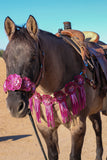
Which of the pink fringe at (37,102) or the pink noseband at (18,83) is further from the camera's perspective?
the pink fringe at (37,102)

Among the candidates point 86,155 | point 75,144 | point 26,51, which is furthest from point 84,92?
point 86,155

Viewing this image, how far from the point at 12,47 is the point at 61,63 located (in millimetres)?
733

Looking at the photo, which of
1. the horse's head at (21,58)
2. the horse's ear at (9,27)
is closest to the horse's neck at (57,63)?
the horse's head at (21,58)

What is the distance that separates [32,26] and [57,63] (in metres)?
0.56

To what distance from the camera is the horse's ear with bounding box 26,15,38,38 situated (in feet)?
6.28

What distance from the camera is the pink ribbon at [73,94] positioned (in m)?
2.42

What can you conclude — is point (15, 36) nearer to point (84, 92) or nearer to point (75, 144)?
point (84, 92)

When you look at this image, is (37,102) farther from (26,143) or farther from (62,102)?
(26,143)

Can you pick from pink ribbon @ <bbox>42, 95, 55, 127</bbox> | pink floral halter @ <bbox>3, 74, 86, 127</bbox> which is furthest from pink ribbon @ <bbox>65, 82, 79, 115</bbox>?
pink ribbon @ <bbox>42, 95, 55, 127</bbox>

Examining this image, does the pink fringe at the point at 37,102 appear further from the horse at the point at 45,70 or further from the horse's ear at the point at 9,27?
the horse's ear at the point at 9,27

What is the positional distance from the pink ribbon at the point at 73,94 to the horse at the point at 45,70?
5cm

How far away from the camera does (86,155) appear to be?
4.64 metres

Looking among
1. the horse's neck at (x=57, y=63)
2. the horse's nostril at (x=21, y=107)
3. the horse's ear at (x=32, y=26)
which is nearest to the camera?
the horse's nostril at (x=21, y=107)

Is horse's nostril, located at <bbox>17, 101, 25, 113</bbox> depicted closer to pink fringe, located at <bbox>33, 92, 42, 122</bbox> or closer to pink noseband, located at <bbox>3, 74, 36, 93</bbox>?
pink noseband, located at <bbox>3, 74, 36, 93</bbox>
